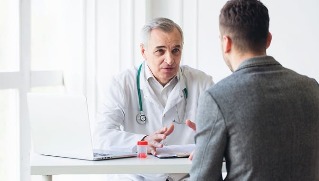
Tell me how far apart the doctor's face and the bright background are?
937 millimetres

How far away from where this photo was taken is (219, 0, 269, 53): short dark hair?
1.78 meters

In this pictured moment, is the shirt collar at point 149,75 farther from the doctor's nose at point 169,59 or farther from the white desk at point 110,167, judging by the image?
the white desk at point 110,167

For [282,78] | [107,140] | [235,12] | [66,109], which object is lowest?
[107,140]

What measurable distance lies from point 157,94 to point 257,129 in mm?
1510

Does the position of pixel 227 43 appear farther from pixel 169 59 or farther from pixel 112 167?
pixel 169 59

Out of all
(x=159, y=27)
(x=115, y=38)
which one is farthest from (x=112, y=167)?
(x=115, y=38)

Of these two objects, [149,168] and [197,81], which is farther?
[197,81]

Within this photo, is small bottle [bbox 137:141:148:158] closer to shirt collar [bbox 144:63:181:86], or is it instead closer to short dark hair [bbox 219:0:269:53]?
shirt collar [bbox 144:63:181:86]

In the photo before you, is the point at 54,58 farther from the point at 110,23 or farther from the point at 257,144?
the point at 257,144

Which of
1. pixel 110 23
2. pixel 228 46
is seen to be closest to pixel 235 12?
pixel 228 46

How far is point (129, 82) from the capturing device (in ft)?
10.4

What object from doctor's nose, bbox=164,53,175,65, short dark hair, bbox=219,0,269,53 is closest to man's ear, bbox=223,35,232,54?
short dark hair, bbox=219,0,269,53

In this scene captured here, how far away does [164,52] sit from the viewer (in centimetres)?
312

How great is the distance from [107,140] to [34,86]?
1045mm
